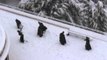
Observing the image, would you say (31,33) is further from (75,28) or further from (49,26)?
(75,28)

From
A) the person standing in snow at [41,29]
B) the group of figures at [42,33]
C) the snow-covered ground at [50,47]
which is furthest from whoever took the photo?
the person standing in snow at [41,29]

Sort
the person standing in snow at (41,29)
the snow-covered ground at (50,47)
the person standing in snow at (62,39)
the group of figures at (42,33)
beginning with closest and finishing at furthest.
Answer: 1. the snow-covered ground at (50,47)
2. the group of figures at (42,33)
3. the person standing in snow at (62,39)
4. the person standing in snow at (41,29)

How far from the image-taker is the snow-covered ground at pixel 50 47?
6.11 meters

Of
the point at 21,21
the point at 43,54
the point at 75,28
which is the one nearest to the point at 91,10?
the point at 75,28

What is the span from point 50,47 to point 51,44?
13 centimetres

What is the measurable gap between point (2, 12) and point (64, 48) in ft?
8.29

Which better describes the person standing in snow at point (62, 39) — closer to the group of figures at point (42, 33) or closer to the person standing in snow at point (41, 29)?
the group of figures at point (42, 33)

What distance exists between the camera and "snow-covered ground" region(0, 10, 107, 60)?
20.0 ft

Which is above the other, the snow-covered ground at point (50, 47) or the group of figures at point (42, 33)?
the group of figures at point (42, 33)

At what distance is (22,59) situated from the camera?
19.9ft

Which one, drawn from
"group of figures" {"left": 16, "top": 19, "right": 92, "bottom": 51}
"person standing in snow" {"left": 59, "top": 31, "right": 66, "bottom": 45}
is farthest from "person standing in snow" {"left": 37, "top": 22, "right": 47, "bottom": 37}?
"person standing in snow" {"left": 59, "top": 31, "right": 66, "bottom": 45}

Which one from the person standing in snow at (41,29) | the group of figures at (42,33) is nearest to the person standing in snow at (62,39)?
the group of figures at (42,33)

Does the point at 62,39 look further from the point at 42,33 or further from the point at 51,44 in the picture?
the point at 42,33

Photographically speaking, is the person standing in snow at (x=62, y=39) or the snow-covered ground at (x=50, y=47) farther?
the person standing in snow at (x=62, y=39)
